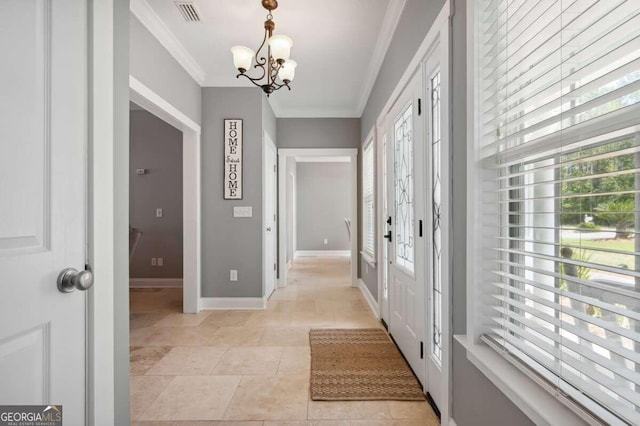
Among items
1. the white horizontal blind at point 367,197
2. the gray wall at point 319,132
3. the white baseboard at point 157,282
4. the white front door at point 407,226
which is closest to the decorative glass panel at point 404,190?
the white front door at point 407,226

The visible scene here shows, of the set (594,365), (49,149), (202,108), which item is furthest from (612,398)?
(202,108)

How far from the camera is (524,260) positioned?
109 cm

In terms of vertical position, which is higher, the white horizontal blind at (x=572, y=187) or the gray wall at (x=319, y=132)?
the gray wall at (x=319, y=132)

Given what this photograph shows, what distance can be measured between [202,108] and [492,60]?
3.32m

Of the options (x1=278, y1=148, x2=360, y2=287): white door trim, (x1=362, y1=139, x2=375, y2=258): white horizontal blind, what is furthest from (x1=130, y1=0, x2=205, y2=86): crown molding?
(x1=362, y1=139, x2=375, y2=258): white horizontal blind

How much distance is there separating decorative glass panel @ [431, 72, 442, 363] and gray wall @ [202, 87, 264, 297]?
2.34 metres

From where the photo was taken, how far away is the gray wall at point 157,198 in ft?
15.9

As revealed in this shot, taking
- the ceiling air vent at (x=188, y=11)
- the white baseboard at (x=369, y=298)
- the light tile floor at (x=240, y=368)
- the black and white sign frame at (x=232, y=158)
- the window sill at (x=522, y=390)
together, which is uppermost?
the ceiling air vent at (x=188, y=11)

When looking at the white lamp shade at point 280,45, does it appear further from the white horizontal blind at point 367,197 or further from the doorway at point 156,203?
the doorway at point 156,203

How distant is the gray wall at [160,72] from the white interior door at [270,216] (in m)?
0.96

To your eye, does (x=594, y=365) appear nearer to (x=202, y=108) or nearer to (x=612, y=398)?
(x=612, y=398)

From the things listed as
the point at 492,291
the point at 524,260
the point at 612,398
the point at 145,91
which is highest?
the point at 145,91

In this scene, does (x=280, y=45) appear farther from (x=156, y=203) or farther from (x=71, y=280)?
(x=156, y=203)

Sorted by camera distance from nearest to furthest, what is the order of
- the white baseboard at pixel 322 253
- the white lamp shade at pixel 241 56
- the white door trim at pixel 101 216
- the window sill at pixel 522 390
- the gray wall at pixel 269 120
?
the window sill at pixel 522 390 → the white door trim at pixel 101 216 → the white lamp shade at pixel 241 56 → the gray wall at pixel 269 120 → the white baseboard at pixel 322 253
